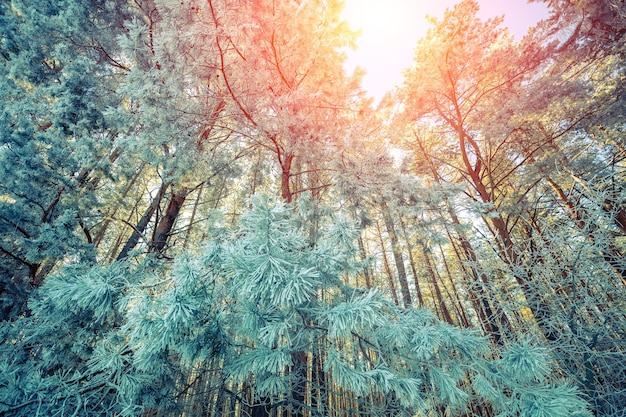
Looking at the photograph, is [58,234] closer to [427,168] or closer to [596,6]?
[427,168]

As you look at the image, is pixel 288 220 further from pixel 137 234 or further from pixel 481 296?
pixel 137 234

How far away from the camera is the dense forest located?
139 cm

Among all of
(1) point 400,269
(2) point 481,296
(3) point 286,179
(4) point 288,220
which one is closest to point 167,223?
(3) point 286,179

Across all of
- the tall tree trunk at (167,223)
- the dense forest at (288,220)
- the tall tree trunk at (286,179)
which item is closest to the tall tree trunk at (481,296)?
the dense forest at (288,220)

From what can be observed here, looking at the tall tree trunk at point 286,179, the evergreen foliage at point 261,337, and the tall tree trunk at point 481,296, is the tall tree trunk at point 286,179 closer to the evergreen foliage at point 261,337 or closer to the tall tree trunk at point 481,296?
the evergreen foliage at point 261,337

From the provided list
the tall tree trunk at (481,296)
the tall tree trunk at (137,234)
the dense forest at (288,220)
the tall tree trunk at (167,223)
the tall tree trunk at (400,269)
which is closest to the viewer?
the dense forest at (288,220)

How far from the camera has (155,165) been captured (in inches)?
134

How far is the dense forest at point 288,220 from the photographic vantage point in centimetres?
139

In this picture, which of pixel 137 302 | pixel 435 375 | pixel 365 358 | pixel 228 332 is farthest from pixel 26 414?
pixel 435 375

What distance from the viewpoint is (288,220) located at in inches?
54.3

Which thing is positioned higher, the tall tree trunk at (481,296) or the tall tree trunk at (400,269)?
the tall tree trunk at (400,269)

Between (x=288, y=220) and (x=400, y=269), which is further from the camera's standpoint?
(x=400, y=269)

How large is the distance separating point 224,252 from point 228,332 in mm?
557

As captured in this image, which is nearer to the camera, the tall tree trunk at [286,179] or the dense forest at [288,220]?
the dense forest at [288,220]
